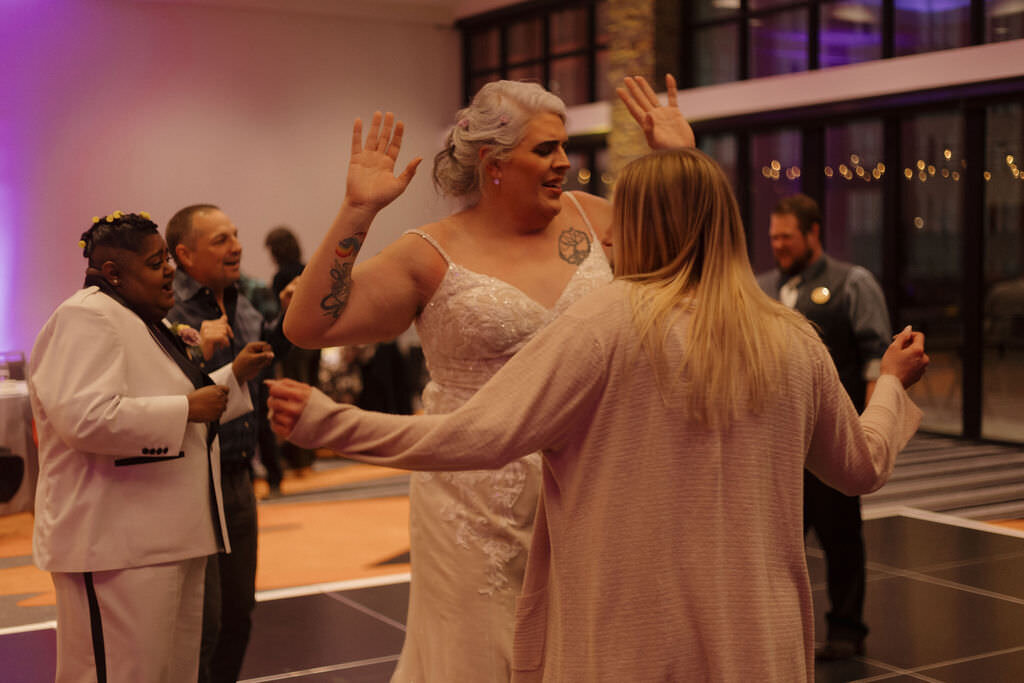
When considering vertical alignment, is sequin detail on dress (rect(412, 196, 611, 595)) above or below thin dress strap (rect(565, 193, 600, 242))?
below

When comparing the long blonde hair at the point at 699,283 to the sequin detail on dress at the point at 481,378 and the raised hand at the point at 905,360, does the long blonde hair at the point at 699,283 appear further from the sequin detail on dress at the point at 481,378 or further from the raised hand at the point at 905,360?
the sequin detail on dress at the point at 481,378

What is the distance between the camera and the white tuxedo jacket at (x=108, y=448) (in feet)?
8.48

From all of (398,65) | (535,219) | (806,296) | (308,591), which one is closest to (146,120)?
(398,65)

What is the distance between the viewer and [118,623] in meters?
2.63

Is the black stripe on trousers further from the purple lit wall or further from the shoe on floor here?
the purple lit wall

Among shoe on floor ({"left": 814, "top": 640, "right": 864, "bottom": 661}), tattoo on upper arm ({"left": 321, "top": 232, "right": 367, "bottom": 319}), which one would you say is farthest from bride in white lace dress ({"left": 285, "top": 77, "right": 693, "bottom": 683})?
shoe on floor ({"left": 814, "top": 640, "right": 864, "bottom": 661})

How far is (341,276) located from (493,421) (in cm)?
91

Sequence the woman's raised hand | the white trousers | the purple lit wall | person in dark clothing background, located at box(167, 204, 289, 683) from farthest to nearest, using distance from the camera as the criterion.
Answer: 1. the purple lit wall
2. person in dark clothing background, located at box(167, 204, 289, 683)
3. the white trousers
4. the woman's raised hand

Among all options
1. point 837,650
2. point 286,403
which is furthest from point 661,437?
point 837,650

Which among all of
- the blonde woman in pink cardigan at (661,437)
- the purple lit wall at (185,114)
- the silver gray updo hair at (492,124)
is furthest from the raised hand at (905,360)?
the purple lit wall at (185,114)

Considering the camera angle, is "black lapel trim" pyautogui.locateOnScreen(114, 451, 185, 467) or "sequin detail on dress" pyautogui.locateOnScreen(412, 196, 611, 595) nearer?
"sequin detail on dress" pyautogui.locateOnScreen(412, 196, 611, 595)

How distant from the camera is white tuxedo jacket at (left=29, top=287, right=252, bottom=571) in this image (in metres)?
2.59

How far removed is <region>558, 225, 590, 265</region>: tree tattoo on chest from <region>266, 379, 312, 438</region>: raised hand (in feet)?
3.73

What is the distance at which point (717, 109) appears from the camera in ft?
35.2
